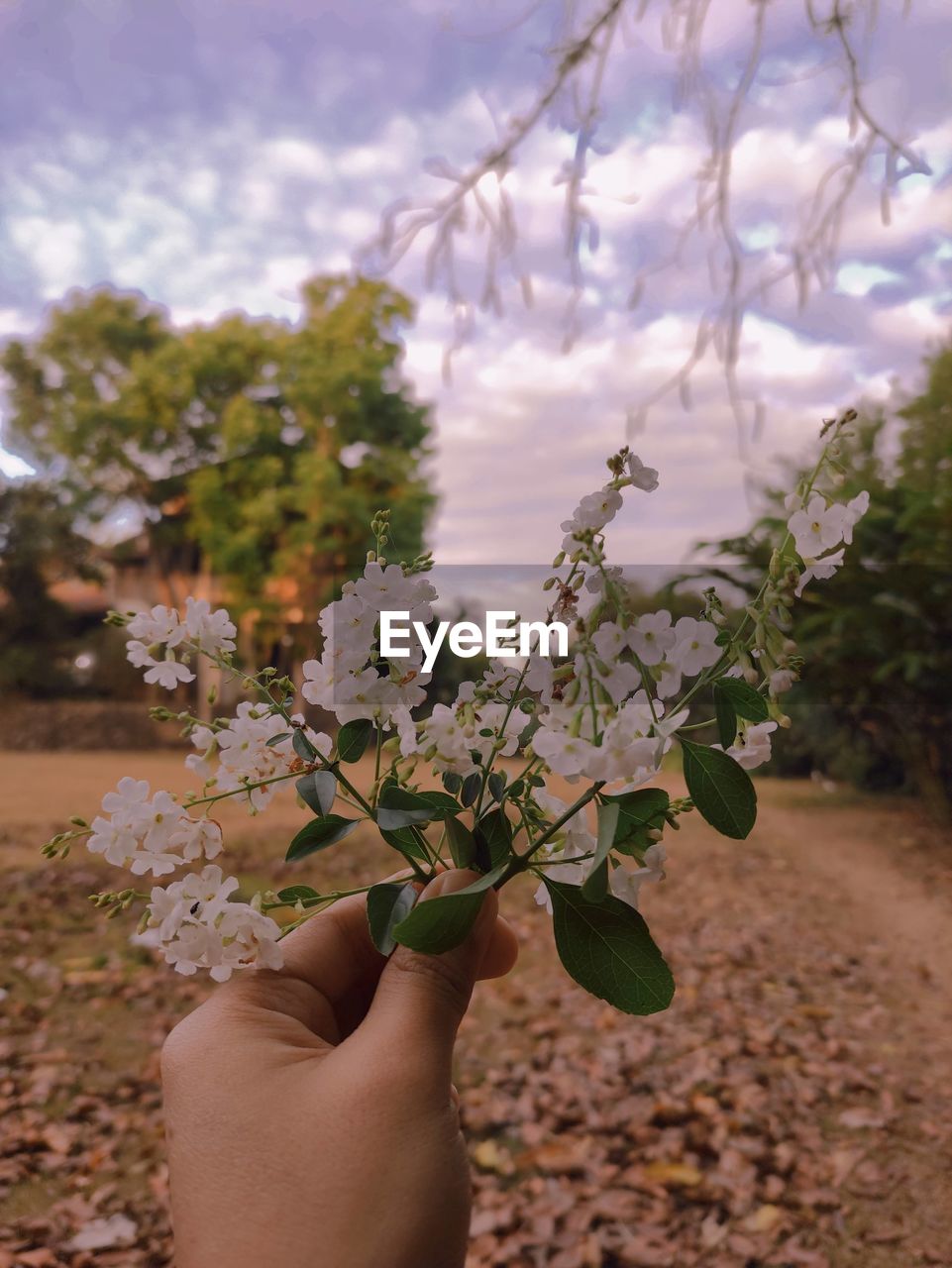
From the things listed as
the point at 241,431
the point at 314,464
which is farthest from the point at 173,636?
the point at 241,431

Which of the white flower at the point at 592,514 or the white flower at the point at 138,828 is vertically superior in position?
the white flower at the point at 592,514

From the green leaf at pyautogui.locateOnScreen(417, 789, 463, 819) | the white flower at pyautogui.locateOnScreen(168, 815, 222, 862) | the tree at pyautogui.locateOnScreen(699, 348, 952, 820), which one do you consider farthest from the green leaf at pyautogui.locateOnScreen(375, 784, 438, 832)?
the tree at pyautogui.locateOnScreen(699, 348, 952, 820)

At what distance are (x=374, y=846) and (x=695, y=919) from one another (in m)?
1.36

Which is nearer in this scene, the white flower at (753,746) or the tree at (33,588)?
the white flower at (753,746)

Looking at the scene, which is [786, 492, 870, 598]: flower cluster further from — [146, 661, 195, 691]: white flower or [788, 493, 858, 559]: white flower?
[146, 661, 195, 691]: white flower

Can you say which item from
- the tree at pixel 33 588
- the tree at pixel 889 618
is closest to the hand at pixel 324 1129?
the tree at pixel 889 618

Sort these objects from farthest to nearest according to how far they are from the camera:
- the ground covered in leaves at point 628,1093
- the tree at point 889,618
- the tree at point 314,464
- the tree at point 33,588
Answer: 1. the tree at point 314,464
2. the tree at point 33,588
3. the tree at point 889,618
4. the ground covered in leaves at point 628,1093

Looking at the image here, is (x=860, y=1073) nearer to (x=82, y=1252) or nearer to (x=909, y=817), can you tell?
(x=82, y=1252)

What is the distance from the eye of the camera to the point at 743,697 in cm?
53

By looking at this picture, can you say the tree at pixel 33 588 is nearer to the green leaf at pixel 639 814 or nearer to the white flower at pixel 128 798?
the white flower at pixel 128 798

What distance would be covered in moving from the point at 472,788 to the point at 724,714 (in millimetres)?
175

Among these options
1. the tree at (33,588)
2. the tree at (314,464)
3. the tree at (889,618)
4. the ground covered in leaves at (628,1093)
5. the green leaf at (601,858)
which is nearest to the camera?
the green leaf at (601,858)

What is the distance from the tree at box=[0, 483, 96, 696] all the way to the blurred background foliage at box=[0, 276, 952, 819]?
14mm

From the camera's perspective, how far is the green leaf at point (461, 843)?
0.58 meters
